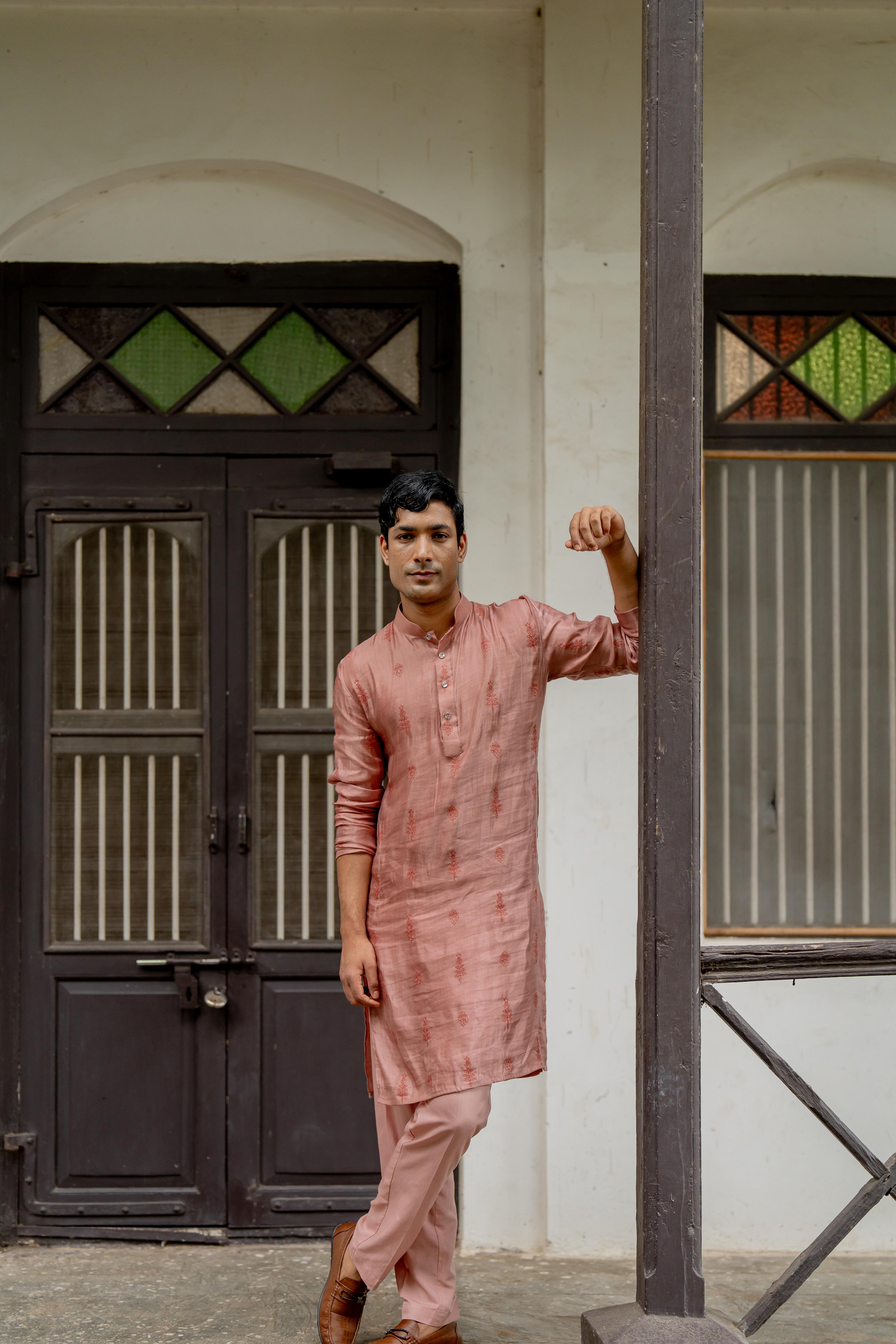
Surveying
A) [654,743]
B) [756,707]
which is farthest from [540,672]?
[756,707]

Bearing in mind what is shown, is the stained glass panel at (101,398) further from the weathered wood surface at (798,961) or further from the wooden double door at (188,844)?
the weathered wood surface at (798,961)

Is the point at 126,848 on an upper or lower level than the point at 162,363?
lower

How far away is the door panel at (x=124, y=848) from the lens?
3871 millimetres

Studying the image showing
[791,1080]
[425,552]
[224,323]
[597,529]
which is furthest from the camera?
[224,323]

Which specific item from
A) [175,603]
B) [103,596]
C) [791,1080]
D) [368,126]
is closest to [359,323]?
[368,126]

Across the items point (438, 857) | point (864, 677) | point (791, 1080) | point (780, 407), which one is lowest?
point (791, 1080)

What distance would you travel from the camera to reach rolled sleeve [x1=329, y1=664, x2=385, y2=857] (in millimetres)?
2900

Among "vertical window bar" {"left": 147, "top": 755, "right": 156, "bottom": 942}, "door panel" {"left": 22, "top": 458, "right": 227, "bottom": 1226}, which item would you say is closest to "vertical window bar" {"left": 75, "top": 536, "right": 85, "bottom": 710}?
"door panel" {"left": 22, "top": 458, "right": 227, "bottom": 1226}

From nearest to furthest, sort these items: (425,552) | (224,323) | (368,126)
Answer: (425,552), (368,126), (224,323)

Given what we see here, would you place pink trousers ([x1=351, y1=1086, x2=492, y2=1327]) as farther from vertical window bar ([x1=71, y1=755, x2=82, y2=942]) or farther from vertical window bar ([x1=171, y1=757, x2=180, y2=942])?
vertical window bar ([x1=71, y1=755, x2=82, y2=942])

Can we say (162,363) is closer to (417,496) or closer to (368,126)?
(368,126)

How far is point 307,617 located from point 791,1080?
2124 millimetres

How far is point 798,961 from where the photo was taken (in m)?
2.69

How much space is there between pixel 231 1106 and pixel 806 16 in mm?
4079
